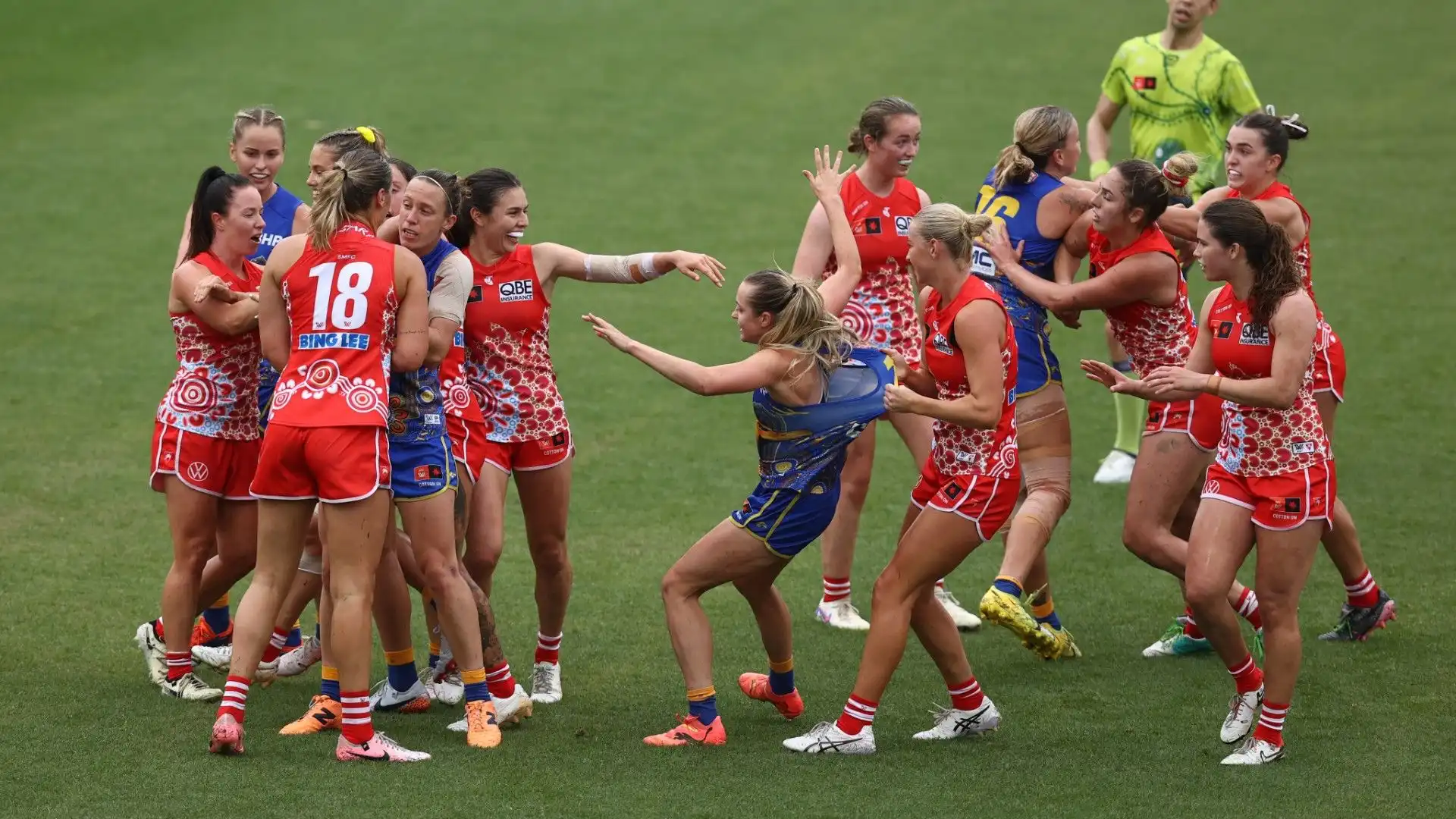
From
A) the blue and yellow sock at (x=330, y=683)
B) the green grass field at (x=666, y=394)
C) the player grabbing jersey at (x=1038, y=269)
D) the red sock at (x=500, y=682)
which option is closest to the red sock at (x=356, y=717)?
the green grass field at (x=666, y=394)

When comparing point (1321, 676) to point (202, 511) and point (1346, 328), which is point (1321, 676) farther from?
point (1346, 328)

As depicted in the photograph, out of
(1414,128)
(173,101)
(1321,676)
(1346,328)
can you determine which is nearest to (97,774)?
(1321,676)

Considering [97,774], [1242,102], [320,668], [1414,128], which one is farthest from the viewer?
[1414,128]

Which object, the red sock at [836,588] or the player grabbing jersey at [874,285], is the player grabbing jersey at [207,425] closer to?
the player grabbing jersey at [874,285]

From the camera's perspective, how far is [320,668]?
7.03m

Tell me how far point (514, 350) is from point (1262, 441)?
112 inches

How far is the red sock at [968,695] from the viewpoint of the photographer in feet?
19.9

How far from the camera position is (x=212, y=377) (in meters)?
6.40

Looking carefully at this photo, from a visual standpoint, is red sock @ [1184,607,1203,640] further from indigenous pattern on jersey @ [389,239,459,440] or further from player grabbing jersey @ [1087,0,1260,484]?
indigenous pattern on jersey @ [389,239,459,440]

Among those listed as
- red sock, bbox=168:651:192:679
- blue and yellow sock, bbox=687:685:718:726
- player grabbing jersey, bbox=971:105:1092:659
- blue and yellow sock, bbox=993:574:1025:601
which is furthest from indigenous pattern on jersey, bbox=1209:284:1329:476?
red sock, bbox=168:651:192:679

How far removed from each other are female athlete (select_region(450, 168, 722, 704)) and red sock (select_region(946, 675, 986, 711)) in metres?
1.61

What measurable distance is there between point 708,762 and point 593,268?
2048 mm

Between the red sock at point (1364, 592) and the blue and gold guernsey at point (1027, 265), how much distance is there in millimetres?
1541

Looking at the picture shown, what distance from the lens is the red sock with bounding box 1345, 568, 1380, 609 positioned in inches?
276
